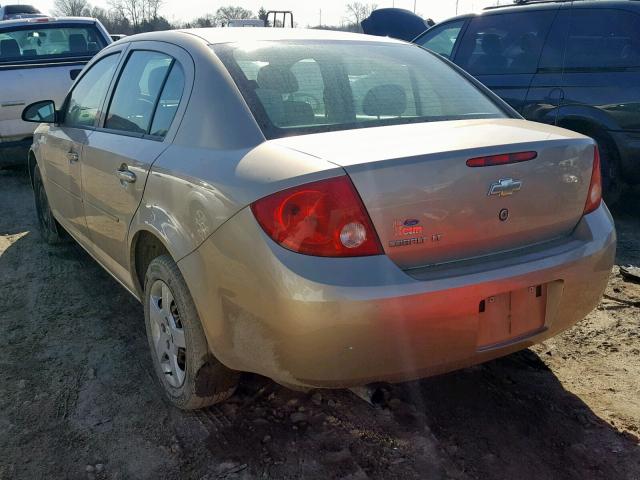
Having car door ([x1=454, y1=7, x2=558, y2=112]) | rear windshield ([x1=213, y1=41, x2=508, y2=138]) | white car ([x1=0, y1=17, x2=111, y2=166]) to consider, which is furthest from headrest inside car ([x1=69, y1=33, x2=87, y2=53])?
rear windshield ([x1=213, y1=41, x2=508, y2=138])

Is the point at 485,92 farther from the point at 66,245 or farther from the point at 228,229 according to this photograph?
the point at 66,245

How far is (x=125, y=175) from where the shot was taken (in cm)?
300

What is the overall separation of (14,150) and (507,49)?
5642 millimetres

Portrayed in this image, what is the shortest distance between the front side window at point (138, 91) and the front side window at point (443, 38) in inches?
162

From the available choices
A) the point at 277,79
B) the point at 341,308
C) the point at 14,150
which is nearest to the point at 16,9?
the point at 14,150

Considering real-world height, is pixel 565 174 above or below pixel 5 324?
above

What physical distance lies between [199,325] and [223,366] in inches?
8.6

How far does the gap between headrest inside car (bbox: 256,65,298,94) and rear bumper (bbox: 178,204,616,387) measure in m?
0.74

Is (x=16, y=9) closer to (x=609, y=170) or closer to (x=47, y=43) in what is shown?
(x=47, y=43)

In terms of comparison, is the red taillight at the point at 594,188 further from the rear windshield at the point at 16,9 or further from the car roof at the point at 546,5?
the rear windshield at the point at 16,9

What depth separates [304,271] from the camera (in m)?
2.06

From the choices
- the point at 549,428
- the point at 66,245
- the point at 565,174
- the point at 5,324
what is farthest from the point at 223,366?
the point at 66,245

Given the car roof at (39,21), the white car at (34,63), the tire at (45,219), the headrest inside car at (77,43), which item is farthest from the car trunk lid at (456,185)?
the car roof at (39,21)

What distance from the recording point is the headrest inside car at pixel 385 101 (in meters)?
2.76
